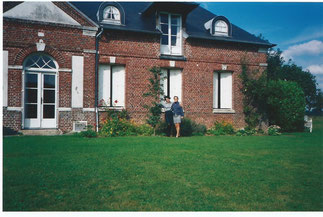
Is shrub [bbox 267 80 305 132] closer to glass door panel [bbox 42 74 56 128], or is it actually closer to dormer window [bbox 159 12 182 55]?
dormer window [bbox 159 12 182 55]

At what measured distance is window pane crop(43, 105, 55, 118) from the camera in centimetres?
1093

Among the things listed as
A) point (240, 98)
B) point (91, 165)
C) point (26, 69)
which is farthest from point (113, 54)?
point (91, 165)

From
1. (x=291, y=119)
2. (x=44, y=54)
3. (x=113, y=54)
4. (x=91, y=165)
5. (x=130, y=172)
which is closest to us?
(x=130, y=172)

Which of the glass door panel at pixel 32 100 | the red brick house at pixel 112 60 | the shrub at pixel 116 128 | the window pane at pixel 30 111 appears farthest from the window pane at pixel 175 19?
the window pane at pixel 30 111

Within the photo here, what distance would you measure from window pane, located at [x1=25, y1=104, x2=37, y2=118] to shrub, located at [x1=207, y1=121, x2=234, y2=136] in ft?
24.7

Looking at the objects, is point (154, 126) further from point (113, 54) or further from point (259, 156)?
point (259, 156)

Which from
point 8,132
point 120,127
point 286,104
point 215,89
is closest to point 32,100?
point 8,132

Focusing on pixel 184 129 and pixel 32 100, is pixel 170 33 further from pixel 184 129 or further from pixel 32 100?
pixel 32 100

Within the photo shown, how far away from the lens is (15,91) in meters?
10.3

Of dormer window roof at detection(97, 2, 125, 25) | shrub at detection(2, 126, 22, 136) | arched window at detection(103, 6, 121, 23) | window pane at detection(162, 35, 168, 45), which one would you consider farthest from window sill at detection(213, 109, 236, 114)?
shrub at detection(2, 126, 22, 136)

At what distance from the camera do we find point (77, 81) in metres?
11.5

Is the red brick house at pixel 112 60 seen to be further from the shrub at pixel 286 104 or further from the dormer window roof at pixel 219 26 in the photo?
the shrub at pixel 286 104

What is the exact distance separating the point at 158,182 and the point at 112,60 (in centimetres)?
909

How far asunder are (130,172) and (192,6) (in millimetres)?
10716
